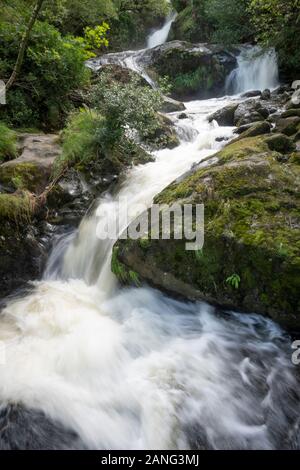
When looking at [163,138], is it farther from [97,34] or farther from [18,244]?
[18,244]

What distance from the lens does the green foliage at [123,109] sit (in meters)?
6.30

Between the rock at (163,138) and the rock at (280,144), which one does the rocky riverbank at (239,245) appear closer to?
the rock at (280,144)

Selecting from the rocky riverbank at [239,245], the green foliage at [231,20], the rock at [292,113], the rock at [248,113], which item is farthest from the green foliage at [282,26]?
the rocky riverbank at [239,245]

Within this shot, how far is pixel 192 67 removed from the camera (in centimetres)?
1577

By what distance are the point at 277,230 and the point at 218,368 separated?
1568mm

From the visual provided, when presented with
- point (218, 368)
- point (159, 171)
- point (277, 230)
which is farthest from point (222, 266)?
point (159, 171)

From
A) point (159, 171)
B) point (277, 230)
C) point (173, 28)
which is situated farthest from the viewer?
point (173, 28)

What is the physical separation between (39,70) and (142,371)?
6790 millimetres

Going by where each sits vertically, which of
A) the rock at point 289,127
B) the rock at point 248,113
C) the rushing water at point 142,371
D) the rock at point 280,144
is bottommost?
the rushing water at point 142,371

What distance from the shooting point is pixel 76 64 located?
770 centimetres

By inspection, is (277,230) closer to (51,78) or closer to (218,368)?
(218,368)

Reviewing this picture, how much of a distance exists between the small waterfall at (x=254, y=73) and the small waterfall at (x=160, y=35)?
8.76 m

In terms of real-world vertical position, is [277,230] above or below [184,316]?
above

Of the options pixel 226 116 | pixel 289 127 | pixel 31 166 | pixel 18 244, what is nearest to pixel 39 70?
pixel 31 166
